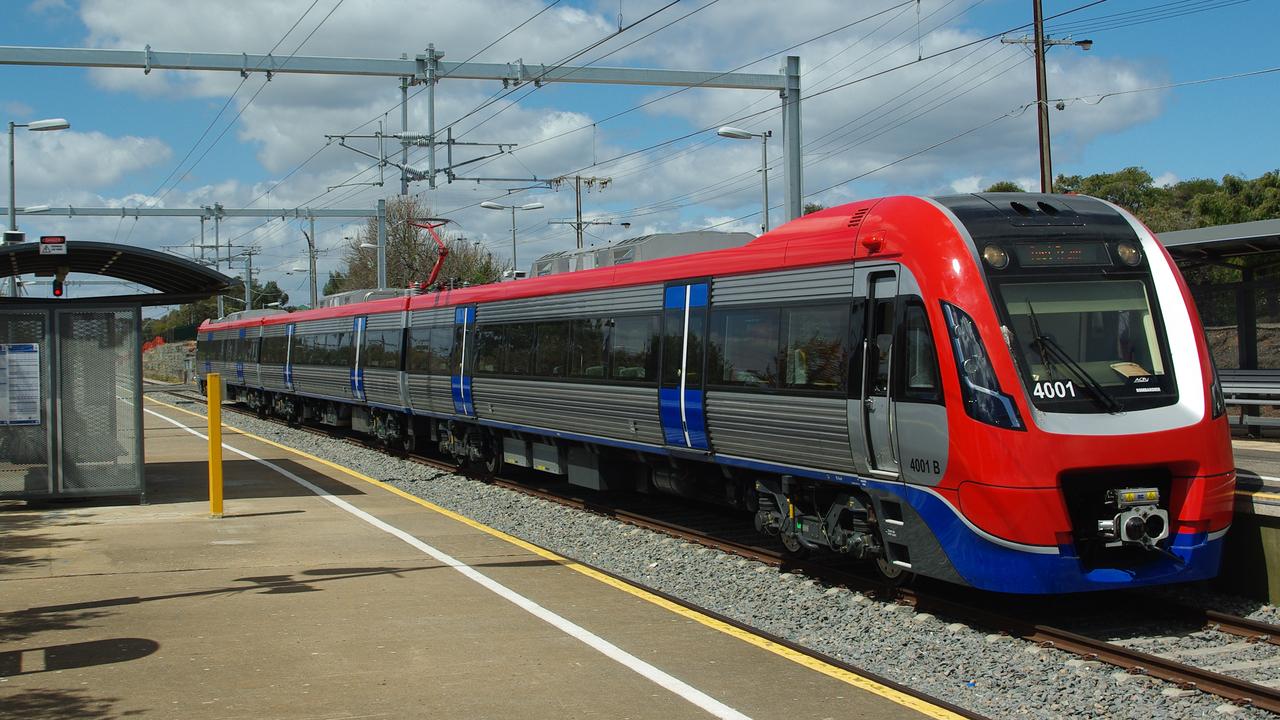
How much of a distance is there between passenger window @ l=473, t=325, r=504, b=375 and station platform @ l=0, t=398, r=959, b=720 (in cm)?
440

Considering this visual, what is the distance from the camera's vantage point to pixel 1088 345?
27.0ft

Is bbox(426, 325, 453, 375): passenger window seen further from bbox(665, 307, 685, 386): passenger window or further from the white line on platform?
bbox(665, 307, 685, 386): passenger window

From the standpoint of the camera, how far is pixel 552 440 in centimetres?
1546

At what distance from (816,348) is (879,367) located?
2.65 feet

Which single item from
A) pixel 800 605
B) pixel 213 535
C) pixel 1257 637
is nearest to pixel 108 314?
pixel 213 535

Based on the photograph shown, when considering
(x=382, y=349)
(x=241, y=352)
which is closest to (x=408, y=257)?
(x=241, y=352)

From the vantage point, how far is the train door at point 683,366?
37.0 feet

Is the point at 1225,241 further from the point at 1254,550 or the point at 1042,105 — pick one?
the point at 1042,105

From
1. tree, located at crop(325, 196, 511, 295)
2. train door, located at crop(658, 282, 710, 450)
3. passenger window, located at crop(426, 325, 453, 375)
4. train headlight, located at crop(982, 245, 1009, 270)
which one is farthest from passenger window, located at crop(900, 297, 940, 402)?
tree, located at crop(325, 196, 511, 295)

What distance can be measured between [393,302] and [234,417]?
14933mm

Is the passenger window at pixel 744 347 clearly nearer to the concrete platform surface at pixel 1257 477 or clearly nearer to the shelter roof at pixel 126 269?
the concrete platform surface at pixel 1257 477

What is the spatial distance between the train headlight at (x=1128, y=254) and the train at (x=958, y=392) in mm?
14

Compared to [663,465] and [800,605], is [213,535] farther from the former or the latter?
[800,605]

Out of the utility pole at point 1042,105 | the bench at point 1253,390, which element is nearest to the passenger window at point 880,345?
the bench at point 1253,390
